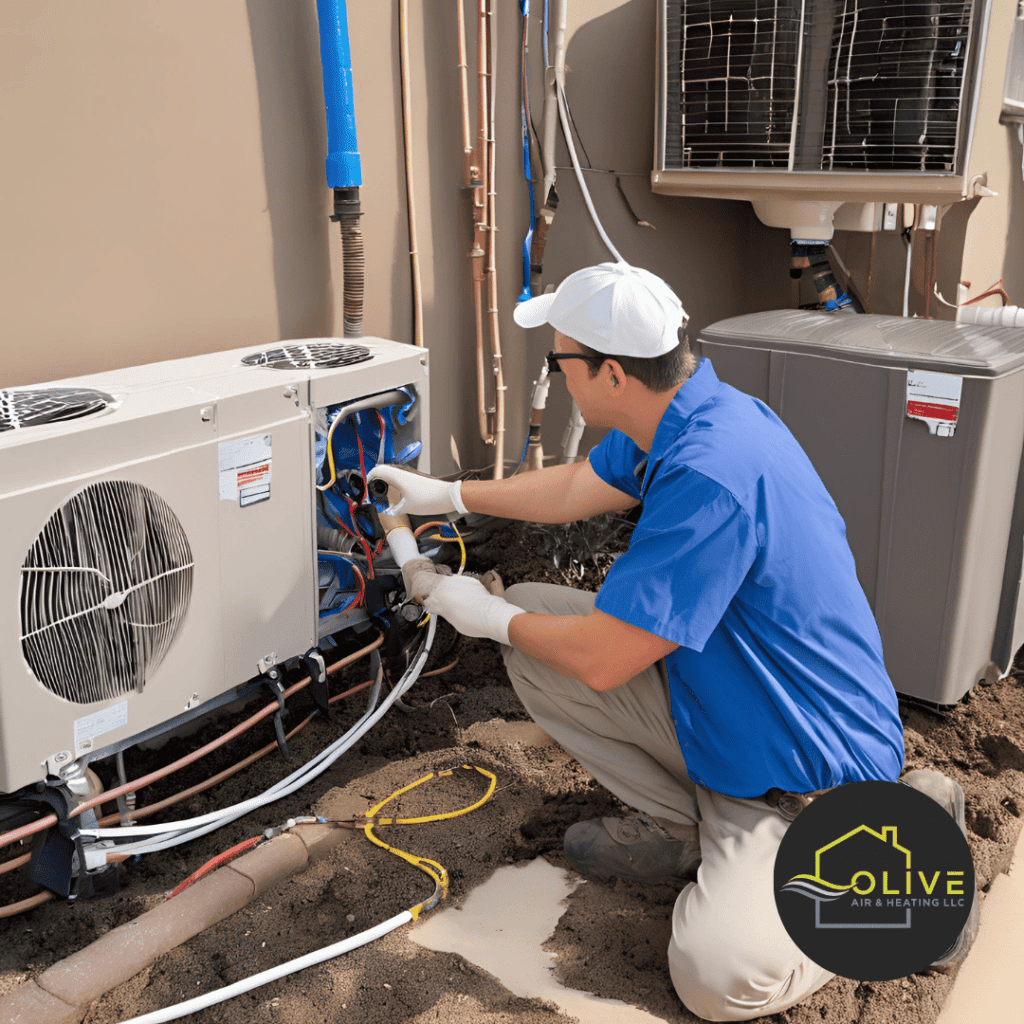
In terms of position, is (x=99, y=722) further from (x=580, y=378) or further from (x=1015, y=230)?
(x=1015, y=230)

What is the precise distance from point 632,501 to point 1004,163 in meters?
2.67

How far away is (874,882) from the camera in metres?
1.57

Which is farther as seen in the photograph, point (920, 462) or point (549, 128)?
point (549, 128)

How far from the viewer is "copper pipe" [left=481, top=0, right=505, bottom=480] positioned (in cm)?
322

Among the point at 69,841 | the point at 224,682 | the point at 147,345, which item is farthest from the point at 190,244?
the point at 69,841

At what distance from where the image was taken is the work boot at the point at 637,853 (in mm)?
2078

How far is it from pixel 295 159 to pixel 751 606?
1752mm

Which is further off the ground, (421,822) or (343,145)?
(343,145)

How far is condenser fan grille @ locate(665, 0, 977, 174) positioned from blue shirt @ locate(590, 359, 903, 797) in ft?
5.97

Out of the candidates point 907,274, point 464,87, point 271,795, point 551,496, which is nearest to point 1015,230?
point 907,274

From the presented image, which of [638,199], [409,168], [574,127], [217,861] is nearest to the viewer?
[217,861]

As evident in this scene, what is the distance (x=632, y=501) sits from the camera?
94.0 inches

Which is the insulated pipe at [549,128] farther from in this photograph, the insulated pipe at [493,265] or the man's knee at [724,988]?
the man's knee at [724,988]

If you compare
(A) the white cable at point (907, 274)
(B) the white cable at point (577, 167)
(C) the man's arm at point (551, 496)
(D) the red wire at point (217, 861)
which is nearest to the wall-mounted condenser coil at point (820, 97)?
(B) the white cable at point (577, 167)
